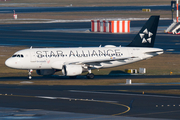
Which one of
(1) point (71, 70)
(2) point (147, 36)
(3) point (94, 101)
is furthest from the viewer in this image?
(2) point (147, 36)

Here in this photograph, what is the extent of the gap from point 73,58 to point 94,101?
17.0 meters

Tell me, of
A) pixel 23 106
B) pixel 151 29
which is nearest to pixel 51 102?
pixel 23 106

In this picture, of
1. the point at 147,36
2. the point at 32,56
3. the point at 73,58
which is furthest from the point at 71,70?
the point at 147,36

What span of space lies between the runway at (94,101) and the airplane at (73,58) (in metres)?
7.03

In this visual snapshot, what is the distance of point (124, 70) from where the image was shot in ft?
194

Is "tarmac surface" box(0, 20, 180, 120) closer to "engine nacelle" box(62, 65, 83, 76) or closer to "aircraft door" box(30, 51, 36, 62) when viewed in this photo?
"aircraft door" box(30, 51, 36, 62)

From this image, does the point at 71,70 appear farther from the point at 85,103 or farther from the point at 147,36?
the point at 85,103

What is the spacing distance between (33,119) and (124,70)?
31773 mm

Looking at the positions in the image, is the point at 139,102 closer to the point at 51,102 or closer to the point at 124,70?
the point at 51,102

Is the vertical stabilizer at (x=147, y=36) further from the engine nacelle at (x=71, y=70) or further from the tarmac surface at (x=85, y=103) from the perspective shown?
the engine nacelle at (x=71, y=70)

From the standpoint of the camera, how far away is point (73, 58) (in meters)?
52.2

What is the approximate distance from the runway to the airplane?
277 inches

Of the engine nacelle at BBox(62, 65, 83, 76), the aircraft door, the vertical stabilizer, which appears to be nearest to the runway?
the engine nacelle at BBox(62, 65, 83, 76)

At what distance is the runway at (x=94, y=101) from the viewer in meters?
31.3
